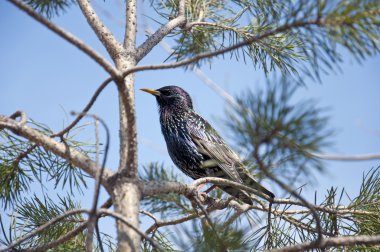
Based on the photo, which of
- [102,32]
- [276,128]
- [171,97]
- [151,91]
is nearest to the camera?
[276,128]

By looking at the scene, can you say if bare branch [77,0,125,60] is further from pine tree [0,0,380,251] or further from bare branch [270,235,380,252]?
bare branch [270,235,380,252]

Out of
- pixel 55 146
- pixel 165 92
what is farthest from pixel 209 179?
pixel 165 92

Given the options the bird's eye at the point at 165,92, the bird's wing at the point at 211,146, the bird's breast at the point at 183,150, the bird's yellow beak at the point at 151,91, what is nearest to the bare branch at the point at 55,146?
the bird's wing at the point at 211,146

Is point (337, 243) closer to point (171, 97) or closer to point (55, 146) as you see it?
point (55, 146)

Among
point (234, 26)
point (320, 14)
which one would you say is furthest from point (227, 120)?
point (234, 26)

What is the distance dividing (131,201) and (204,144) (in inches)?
69.6

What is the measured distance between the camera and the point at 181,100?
4.04m

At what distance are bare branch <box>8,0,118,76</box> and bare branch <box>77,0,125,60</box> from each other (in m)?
0.78

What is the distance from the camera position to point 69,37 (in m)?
1.55

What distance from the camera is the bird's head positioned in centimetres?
398

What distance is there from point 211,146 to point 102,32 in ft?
4.37

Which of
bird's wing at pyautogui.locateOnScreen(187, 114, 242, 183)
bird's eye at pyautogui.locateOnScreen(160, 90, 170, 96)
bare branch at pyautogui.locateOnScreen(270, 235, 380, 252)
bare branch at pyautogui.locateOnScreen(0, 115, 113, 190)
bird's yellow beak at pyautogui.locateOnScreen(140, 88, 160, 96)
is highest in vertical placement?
bird's eye at pyautogui.locateOnScreen(160, 90, 170, 96)

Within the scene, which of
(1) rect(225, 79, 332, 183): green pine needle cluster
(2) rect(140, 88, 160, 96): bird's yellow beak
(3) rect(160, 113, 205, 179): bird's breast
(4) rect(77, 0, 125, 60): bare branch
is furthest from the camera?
(2) rect(140, 88, 160, 96): bird's yellow beak

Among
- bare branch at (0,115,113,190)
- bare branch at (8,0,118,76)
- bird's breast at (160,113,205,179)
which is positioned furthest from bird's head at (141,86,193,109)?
bare branch at (8,0,118,76)
